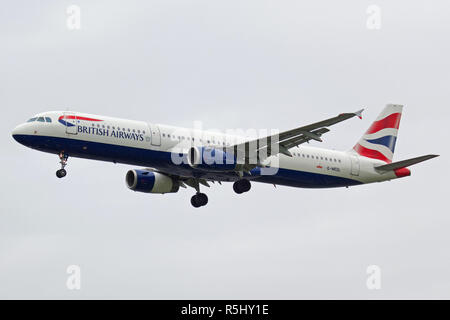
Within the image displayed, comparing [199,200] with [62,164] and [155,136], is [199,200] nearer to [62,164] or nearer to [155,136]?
[155,136]

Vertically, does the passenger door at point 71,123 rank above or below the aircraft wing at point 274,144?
above

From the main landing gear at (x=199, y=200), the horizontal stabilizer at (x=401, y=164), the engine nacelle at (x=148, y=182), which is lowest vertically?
the main landing gear at (x=199, y=200)

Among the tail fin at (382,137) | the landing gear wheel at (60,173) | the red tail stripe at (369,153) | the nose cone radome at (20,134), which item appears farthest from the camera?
the tail fin at (382,137)

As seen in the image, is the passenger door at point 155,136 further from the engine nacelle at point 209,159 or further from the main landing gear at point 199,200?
the main landing gear at point 199,200

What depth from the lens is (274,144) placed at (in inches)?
2290

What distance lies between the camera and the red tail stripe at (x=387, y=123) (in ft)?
224

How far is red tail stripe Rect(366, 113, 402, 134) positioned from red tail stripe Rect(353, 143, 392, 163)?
70.4 inches

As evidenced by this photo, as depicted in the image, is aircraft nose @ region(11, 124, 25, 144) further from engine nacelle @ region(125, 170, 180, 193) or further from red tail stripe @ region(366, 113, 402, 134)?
red tail stripe @ region(366, 113, 402, 134)

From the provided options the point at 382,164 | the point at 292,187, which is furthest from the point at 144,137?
the point at 382,164

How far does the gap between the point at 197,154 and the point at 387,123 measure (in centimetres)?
1761

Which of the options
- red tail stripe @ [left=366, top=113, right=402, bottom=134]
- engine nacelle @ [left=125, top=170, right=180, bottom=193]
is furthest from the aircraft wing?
red tail stripe @ [left=366, top=113, right=402, bottom=134]

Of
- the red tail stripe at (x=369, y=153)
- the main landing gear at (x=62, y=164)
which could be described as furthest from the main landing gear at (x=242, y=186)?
the main landing gear at (x=62, y=164)

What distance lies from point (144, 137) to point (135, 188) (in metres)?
6.89

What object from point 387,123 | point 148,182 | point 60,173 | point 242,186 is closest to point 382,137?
point 387,123
